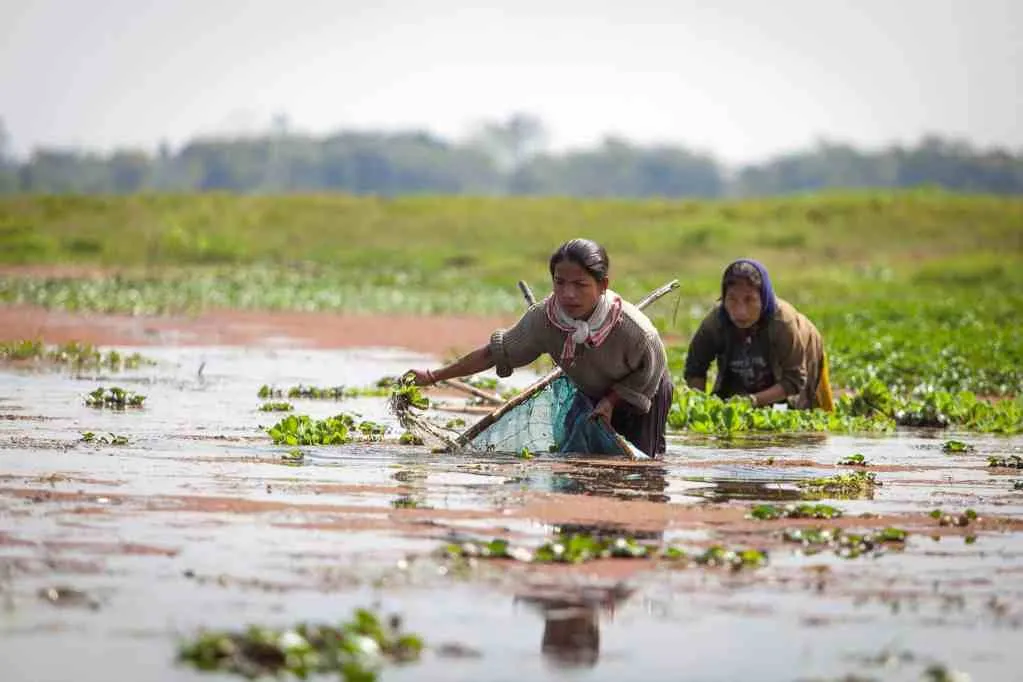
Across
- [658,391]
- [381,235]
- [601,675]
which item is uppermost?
[381,235]

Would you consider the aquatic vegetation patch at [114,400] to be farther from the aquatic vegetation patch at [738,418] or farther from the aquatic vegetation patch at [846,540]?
the aquatic vegetation patch at [846,540]

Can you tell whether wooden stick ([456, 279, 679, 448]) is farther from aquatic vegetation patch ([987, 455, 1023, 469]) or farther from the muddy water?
aquatic vegetation patch ([987, 455, 1023, 469])

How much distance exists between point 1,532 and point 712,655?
117 inches

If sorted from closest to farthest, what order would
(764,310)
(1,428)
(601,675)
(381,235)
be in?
(601,675)
(1,428)
(764,310)
(381,235)

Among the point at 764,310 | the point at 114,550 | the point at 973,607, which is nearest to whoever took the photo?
the point at 973,607

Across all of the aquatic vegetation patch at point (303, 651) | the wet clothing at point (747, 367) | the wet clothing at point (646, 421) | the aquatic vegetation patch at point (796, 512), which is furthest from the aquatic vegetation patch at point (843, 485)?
the aquatic vegetation patch at point (303, 651)

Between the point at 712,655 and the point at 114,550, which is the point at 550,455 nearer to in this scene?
the point at 114,550

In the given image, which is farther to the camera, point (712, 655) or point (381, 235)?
point (381, 235)

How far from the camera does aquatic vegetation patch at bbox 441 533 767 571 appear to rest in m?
7.17

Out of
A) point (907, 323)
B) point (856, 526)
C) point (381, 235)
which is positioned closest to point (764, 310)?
point (856, 526)

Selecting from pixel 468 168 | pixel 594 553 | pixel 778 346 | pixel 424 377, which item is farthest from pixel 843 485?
pixel 468 168

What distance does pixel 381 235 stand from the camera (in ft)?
166

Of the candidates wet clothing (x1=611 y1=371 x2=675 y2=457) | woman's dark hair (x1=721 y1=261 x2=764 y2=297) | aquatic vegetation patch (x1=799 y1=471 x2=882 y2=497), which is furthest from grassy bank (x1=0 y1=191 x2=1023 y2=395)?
aquatic vegetation patch (x1=799 y1=471 x2=882 y2=497)

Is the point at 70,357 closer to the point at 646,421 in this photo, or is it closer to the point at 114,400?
the point at 114,400
